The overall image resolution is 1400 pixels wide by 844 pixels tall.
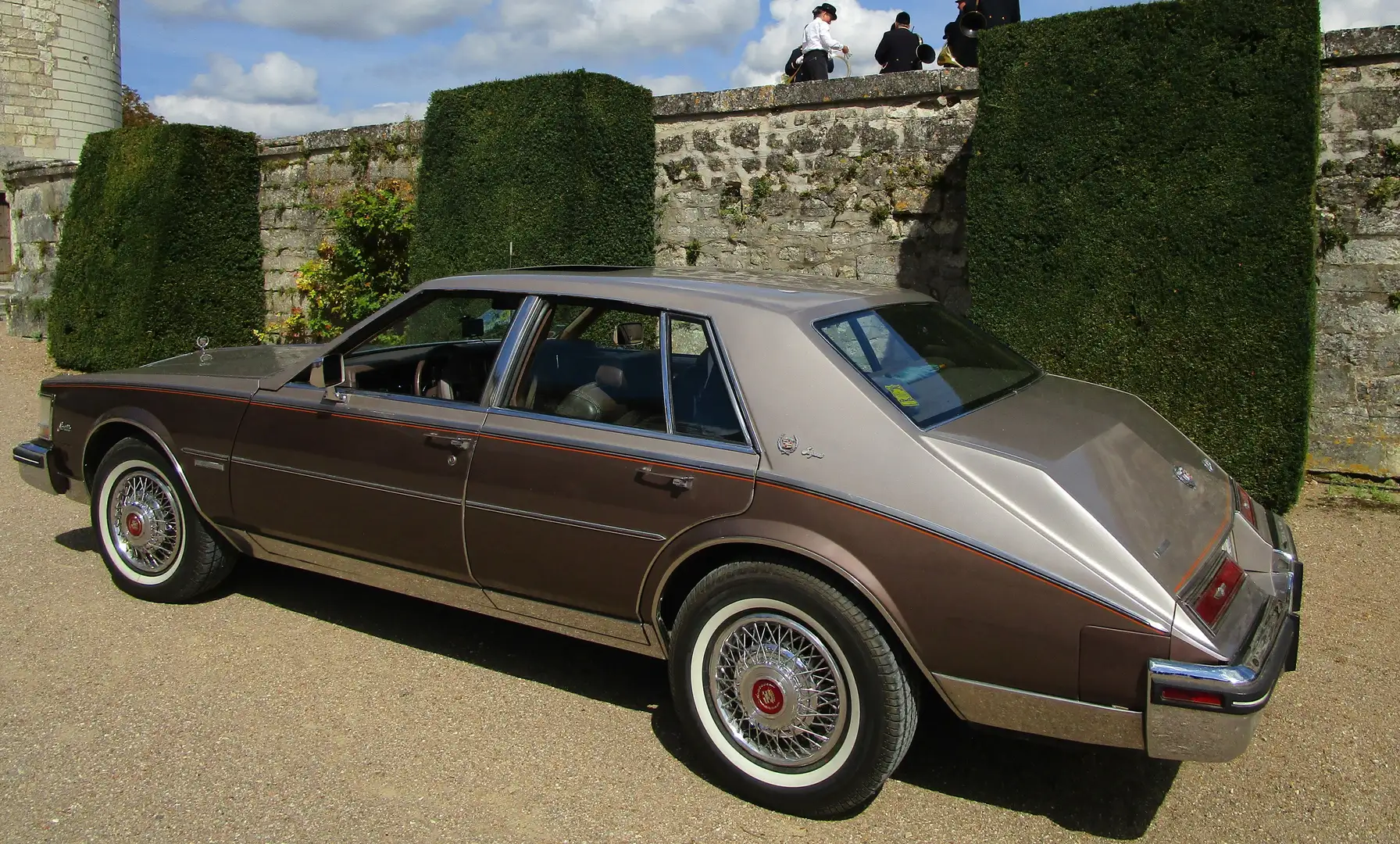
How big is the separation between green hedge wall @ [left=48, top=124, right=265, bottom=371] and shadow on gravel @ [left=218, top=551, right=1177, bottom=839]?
Result: 7.20 m

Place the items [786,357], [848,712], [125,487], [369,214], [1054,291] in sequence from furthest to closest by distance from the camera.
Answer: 1. [369,214]
2. [1054,291]
3. [125,487]
4. [786,357]
5. [848,712]

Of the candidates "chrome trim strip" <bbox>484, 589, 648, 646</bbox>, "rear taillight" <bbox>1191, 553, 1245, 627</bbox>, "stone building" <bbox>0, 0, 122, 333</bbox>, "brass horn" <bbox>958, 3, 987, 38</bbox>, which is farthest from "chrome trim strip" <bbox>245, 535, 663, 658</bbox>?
"stone building" <bbox>0, 0, 122, 333</bbox>

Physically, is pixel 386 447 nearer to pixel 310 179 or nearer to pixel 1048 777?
pixel 1048 777

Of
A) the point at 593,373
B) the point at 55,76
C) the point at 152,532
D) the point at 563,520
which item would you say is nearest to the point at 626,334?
the point at 593,373

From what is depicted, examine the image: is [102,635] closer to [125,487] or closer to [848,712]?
[125,487]

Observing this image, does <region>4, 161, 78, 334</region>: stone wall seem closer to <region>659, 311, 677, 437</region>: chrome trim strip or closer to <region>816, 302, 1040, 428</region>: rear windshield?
<region>659, 311, 677, 437</region>: chrome trim strip

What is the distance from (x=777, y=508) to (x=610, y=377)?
3.01ft

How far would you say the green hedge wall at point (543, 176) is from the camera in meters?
8.84

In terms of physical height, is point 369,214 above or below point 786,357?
A: above

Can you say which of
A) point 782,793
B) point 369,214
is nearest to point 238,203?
point 369,214

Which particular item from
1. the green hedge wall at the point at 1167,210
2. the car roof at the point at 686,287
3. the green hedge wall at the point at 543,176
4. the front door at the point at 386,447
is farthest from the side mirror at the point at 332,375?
the green hedge wall at the point at 543,176

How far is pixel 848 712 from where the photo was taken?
3.08m

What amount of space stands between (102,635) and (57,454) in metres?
1.06

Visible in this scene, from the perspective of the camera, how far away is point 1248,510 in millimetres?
3693
